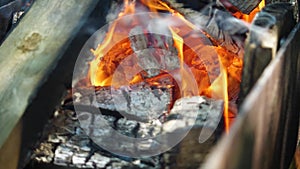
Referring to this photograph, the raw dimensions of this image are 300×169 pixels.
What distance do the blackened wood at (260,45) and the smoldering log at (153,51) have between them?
868mm

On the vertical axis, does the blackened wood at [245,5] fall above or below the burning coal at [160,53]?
above

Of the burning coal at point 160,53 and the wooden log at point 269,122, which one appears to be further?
the burning coal at point 160,53

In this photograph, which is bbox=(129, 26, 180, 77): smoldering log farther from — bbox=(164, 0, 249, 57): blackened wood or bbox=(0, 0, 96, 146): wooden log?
bbox=(0, 0, 96, 146): wooden log

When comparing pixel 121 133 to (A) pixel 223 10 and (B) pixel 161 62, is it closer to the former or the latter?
(B) pixel 161 62

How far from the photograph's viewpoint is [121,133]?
3188 millimetres

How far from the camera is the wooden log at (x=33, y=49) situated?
10.5 ft

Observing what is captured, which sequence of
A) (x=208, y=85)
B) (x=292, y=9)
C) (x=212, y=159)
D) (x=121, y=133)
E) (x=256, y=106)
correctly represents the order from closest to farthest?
(x=212, y=159) → (x=256, y=106) → (x=121, y=133) → (x=292, y=9) → (x=208, y=85)

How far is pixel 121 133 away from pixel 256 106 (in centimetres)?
112

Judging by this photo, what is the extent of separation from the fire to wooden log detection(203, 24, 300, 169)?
474 mm

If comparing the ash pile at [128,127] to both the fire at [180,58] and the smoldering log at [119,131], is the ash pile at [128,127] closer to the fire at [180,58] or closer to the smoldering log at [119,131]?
the smoldering log at [119,131]

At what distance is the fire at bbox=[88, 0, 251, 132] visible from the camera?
367 cm

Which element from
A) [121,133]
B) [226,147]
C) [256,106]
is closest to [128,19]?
[121,133]

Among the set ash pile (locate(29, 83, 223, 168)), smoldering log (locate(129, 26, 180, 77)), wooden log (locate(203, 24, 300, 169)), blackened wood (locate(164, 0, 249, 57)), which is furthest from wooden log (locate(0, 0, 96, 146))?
wooden log (locate(203, 24, 300, 169))

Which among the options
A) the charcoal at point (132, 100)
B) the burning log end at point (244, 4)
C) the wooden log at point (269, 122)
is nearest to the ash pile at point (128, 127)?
the charcoal at point (132, 100)
